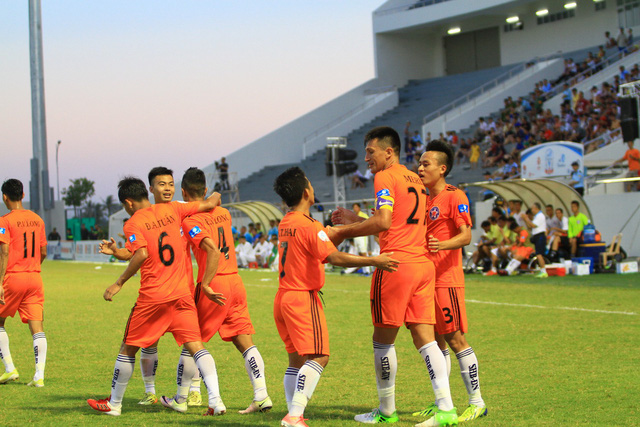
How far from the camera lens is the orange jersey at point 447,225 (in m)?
6.35

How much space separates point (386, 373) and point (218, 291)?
1882 mm

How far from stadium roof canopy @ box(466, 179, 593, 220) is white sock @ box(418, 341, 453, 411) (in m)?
16.9

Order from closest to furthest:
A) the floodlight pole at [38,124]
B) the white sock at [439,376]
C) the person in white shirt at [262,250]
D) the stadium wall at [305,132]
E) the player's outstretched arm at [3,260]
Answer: the white sock at [439,376], the player's outstretched arm at [3,260], the person in white shirt at [262,250], the floodlight pole at [38,124], the stadium wall at [305,132]

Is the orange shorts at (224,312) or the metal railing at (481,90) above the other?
the metal railing at (481,90)

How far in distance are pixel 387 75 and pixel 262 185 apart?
14.1 meters

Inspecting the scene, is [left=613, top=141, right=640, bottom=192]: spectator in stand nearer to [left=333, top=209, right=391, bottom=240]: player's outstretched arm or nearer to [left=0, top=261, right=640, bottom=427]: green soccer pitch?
[left=0, top=261, right=640, bottom=427]: green soccer pitch

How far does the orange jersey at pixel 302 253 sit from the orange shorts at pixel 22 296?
3895mm

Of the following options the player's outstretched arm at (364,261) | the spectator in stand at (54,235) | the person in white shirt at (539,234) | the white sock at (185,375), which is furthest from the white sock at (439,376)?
the spectator in stand at (54,235)

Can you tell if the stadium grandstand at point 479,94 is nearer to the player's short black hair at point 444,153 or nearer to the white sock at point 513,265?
the white sock at point 513,265

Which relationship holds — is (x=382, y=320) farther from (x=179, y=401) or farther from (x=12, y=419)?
(x=12, y=419)

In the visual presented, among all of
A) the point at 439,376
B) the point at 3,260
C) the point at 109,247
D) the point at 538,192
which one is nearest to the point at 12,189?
the point at 3,260

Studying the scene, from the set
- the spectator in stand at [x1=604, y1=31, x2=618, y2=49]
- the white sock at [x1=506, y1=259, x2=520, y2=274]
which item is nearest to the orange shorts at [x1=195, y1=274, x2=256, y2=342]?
the white sock at [x1=506, y1=259, x2=520, y2=274]

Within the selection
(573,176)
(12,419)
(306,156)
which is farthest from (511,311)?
(306,156)

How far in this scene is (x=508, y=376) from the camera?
796 centimetres
